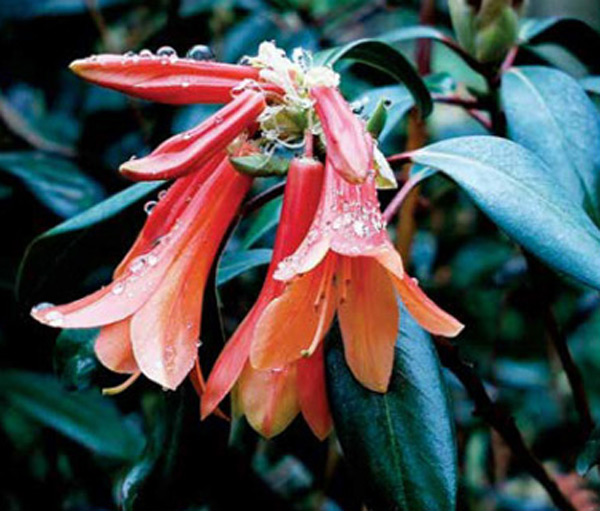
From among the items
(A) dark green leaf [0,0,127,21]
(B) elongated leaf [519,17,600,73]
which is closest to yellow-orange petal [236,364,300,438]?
(B) elongated leaf [519,17,600,73]

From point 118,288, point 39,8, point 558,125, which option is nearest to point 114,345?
point 118,288

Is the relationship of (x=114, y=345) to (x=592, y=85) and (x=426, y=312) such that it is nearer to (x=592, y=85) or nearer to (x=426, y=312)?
(x=426, y=312)

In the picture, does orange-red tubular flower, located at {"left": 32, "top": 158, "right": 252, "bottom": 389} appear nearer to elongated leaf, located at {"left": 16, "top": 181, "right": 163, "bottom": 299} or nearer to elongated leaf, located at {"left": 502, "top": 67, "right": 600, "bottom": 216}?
elongated leaf, located at {"left": 16, "top": 181, "right": 163, "bottom": 299}

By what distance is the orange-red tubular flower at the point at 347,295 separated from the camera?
0.63m

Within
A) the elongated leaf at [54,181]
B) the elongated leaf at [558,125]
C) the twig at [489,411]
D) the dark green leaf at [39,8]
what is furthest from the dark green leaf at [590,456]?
the dark green leaf at [39,8]

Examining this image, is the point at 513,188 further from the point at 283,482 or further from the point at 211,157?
the point at 283,482

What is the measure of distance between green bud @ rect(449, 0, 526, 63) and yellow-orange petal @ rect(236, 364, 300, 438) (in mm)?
428

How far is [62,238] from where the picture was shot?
898 millimetres

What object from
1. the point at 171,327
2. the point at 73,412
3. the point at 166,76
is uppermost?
the point at 166,76

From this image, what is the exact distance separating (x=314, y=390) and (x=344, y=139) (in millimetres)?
191

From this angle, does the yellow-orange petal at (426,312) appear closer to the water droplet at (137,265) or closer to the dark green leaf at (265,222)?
the water droplet at (137,265)

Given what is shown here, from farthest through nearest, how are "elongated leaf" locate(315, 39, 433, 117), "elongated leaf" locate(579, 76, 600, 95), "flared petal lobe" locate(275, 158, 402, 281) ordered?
"elongated leaf" locate(579, 76, 600, 95) → "elongated leaf" locate(315, 39, 433, 117) → "flared petal lobe" locate(275, 158, 402, 281)

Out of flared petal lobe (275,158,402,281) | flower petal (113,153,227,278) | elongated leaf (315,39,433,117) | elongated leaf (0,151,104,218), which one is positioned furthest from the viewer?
elongated leaf (0,151,104,218)

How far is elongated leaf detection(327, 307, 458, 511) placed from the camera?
0.67 m
